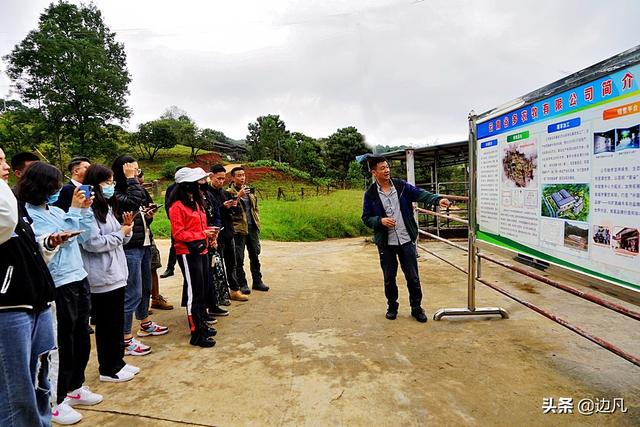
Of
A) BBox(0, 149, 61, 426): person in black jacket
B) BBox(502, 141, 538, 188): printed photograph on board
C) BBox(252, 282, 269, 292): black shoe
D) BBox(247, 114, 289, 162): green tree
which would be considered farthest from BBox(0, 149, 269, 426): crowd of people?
BBox(247, 114, 289, 162): green tree

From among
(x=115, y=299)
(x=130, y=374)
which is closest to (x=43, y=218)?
(x=115, y=299)

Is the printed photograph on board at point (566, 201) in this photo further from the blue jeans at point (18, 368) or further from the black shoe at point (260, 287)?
the black shoe at point (260, 287)

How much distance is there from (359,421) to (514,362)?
1292 millimetres

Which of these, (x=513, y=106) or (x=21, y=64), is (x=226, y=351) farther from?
(x=21, y=64)

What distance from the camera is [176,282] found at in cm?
543

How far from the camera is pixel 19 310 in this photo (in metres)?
1.60

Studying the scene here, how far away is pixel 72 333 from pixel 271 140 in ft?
108

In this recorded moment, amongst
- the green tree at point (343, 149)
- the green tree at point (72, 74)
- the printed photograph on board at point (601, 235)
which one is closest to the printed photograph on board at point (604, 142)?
the printed photograph on board at point (601, 235)

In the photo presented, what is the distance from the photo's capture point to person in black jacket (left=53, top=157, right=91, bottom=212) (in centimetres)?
260

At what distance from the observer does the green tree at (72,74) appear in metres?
23.1

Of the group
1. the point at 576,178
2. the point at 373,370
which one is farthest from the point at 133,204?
the point at 576,178

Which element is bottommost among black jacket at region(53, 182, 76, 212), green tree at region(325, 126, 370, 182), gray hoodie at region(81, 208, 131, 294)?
gray hoodie at region(81, 208, 131, 294)

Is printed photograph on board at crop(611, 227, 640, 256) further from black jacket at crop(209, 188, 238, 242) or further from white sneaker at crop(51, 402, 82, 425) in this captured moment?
black jacket at crop(209, 188, 238, 242)

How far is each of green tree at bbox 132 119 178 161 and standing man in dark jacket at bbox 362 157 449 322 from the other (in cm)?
3232
